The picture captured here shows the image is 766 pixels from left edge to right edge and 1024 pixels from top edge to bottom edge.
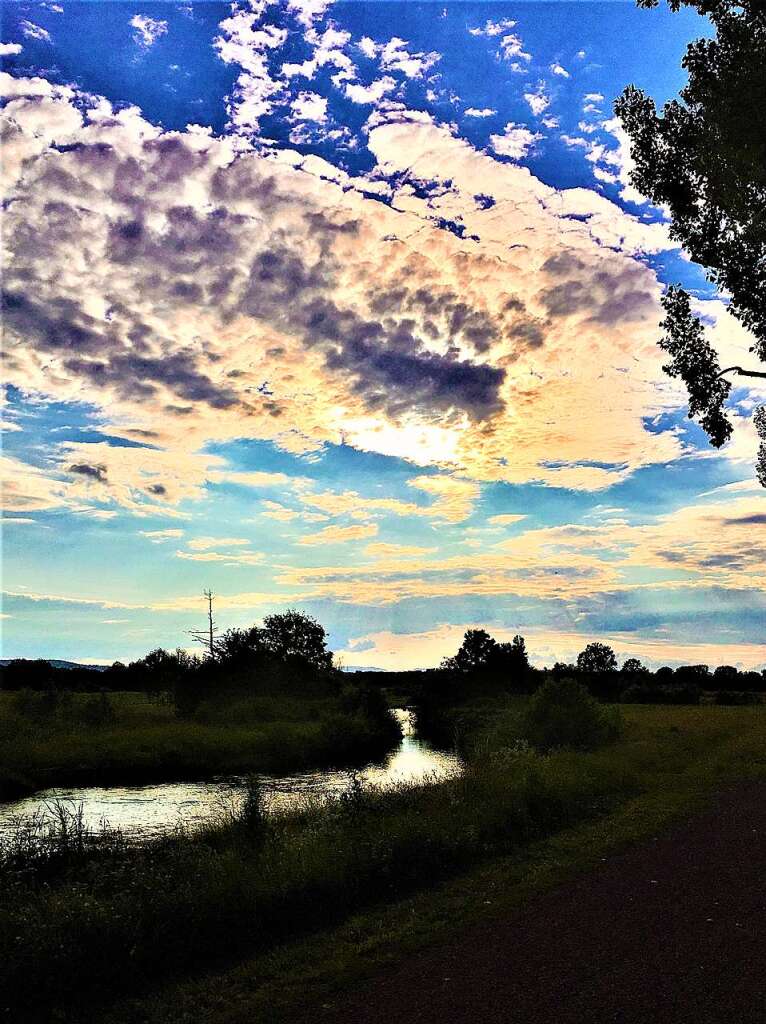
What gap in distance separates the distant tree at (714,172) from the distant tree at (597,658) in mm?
155997

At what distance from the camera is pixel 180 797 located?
1270 inches

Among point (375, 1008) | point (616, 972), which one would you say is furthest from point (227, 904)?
point (616, 972)

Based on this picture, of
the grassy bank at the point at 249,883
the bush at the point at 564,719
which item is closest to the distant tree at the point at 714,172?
the grassy bank at the point at 249,883

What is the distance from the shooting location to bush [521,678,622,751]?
37250mm

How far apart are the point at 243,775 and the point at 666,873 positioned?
3030 centimetres

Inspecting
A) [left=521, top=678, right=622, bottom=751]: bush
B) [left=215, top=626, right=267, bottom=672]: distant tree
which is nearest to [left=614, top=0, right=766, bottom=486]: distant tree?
[left=521, top=678, right=622, bottom=751]: bush

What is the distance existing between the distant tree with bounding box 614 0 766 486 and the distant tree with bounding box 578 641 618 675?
512ft

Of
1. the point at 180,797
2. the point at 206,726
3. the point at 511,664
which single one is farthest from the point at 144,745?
the point at 511,664

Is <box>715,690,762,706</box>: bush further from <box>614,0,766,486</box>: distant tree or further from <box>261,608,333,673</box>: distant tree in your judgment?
<box>614,0,766,486</box>: distant tree

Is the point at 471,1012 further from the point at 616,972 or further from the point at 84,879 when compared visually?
the point at 84,879

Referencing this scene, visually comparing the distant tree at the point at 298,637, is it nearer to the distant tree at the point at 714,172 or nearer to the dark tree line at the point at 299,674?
the dark tree line at the point at 299,674

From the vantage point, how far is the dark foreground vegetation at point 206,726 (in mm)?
39438

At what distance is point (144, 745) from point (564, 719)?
24283mm

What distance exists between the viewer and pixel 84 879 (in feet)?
41.7
